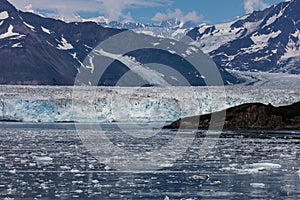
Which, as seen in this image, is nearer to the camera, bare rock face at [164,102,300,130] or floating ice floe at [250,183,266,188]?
floating ice floe at [250,183,266,188]

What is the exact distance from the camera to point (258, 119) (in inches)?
2005

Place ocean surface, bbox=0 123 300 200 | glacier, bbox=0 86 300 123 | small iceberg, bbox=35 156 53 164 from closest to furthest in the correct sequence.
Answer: ocean surface, bbox=0 123 300 200 < small iceberg, bbox=35 156 53 164 < glacier, bbox=0 86 300 123

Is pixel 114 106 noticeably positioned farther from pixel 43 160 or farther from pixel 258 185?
pixel 258 185

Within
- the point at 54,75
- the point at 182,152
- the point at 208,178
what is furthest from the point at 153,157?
the point at 54,75

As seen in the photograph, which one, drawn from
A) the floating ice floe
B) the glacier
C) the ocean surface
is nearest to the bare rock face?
the glacier

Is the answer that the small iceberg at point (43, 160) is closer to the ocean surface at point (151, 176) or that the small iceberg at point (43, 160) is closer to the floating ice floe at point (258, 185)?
the ocean surface at point (151, 176)

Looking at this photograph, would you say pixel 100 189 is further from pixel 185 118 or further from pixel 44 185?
pixel 185 118

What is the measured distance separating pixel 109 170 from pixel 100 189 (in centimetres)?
387

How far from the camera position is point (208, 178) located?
1662 cm

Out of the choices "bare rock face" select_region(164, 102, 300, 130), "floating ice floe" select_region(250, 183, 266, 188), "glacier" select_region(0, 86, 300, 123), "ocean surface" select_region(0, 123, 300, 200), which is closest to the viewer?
"ocean surface" select_region(0, 123, 300, 200)

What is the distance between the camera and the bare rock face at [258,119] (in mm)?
50056

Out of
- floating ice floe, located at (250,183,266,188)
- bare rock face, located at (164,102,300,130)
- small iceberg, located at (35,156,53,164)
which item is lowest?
floating ice floe, located at (250,183,266,188)

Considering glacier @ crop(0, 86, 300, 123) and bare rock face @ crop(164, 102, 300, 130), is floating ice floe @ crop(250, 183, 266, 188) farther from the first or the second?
glacier @ crop(0, 86, 300, 123)

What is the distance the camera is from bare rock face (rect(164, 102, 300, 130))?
50.1m
